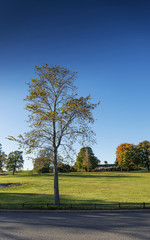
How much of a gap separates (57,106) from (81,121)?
2826 millimetres

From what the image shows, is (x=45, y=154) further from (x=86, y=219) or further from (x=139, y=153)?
(x=139, y=153)

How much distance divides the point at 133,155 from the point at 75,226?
73952mm

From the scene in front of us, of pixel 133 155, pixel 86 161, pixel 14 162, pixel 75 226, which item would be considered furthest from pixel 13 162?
pixel 75 226

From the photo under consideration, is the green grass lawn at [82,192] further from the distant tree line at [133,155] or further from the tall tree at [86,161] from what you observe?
the distant tree line at [133,155]

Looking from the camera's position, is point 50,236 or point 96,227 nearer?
point 50,236

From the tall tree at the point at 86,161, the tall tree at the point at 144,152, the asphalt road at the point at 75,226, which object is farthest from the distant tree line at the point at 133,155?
the asphalt road at the point at 75,226

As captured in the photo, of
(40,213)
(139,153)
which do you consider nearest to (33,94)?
(40,213)

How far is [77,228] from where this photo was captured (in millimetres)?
9859

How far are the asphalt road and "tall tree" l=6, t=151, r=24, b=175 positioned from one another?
66031 mm

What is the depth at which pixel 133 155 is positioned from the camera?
78812 millimetres

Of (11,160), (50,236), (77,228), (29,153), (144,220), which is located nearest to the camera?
(50,236)

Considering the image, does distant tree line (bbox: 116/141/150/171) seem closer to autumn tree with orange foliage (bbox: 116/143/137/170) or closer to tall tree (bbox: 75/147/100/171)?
autumn tree with orange foliage (bbox: 116/143/137/170)

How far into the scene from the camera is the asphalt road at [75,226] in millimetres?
8805

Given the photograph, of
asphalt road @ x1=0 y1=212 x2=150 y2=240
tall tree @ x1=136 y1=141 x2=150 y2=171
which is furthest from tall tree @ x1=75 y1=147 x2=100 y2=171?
asphalt road @ x1=0 y1=212 x2=150 y2=240
